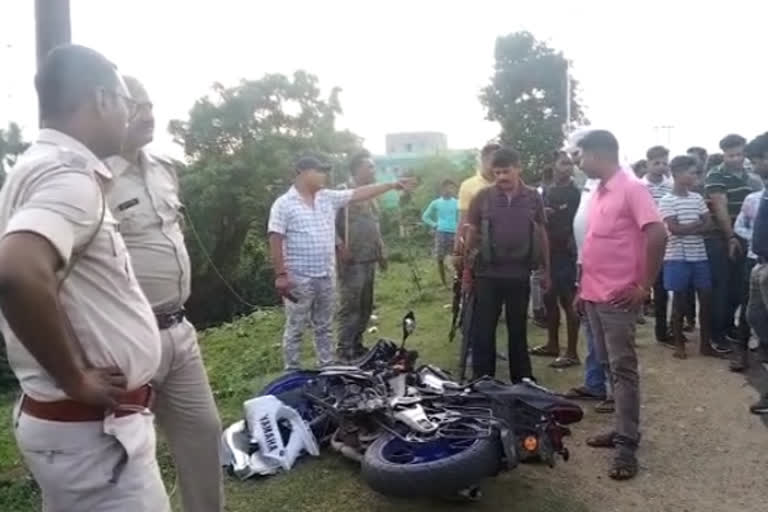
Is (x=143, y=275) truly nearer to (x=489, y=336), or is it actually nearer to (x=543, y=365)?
(x=489, y=336)

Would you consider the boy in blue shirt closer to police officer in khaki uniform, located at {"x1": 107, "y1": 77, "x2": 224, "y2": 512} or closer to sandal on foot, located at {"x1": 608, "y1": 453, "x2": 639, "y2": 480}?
sandal on foot, located at {"x1": 608, "y1": 453, "x2": 639, "y2": 480}

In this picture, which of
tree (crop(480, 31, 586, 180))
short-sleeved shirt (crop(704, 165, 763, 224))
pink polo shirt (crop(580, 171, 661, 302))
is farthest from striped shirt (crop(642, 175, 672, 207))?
tree (crop(480, 31, 586, 180))

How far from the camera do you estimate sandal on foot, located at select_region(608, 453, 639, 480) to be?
4297mm

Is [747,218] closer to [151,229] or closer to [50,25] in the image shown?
[151,229]

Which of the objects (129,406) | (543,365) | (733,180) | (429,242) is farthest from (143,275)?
(429,242)

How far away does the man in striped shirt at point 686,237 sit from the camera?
21.9 ft

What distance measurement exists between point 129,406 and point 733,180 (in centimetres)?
594

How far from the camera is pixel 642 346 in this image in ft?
23.9

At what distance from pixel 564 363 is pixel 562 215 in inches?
50.4

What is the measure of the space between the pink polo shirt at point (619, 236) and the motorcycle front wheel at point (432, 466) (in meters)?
1.27

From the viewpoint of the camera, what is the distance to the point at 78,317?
2.02m

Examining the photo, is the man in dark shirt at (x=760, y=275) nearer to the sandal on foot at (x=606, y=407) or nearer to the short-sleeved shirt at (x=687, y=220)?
the sandal on foot at (x=606, y=407)

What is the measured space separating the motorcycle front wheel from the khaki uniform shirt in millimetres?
1201

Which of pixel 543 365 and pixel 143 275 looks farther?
pixel 543 365
